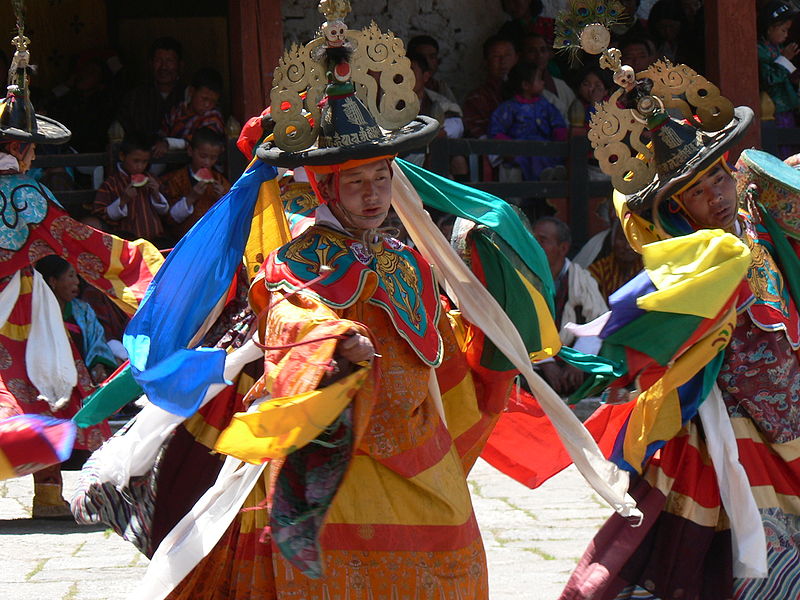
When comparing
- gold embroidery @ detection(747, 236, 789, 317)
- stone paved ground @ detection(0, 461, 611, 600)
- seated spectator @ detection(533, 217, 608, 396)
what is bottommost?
stone paved ground @ detection(0, 461, 611, 600)

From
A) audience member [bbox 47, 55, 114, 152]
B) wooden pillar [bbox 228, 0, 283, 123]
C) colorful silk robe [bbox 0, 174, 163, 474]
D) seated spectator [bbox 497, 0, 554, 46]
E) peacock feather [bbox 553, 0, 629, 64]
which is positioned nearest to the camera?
peacock feather [bbox 553, 0, 629, 64]

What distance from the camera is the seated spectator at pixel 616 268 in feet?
29.0

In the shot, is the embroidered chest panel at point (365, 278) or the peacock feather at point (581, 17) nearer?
the embroidered chest panel at point (365, 278)

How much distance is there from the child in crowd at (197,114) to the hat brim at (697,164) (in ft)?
16.2

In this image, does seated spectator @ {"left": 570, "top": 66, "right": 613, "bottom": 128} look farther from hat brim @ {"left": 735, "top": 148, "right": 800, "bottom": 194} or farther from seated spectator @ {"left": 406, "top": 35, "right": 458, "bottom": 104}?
hat brim @ {"left": 735, "top": 148, "right": 800, "bottom": 194}

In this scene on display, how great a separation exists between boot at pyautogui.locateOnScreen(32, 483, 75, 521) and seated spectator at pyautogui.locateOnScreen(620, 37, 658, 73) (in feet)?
16.5

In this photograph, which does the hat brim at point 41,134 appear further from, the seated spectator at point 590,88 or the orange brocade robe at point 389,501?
the seated spectator at point 590,88

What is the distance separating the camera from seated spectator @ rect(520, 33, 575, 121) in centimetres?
958

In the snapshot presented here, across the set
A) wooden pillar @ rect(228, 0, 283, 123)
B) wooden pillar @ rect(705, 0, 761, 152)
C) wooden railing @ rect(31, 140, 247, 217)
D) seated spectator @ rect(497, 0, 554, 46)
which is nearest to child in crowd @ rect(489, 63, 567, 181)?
seated spectator @ rect(497, 0, 554, 46)

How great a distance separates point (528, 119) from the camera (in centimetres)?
930

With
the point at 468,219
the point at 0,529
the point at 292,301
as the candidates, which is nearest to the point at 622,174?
the point at 468,219

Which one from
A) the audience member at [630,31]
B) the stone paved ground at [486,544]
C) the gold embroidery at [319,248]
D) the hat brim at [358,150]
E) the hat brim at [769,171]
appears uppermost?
the audience member at [630,31]

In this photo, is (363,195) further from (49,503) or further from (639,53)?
(639,53)

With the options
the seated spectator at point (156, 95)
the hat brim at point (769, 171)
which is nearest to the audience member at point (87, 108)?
the seated spectator at point (156, 95)
